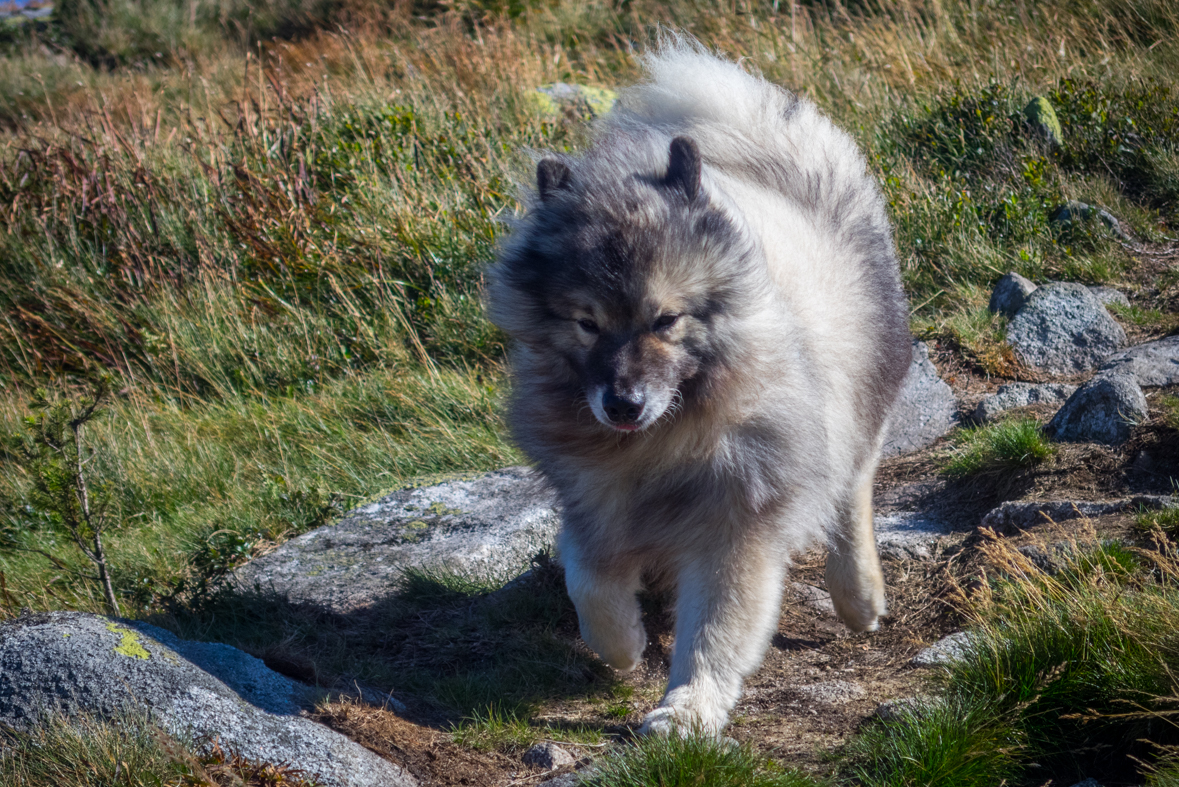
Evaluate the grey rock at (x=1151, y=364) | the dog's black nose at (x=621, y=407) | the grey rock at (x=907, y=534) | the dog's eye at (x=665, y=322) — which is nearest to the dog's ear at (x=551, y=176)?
the dog's eye at (x=665, y=322)

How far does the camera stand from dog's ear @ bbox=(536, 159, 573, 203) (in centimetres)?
297

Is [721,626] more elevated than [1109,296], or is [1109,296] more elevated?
[721,626]

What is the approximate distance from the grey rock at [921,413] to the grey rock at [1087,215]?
6.50 feet

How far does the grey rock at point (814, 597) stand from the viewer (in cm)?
385

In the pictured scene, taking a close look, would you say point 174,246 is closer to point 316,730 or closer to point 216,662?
point 216,662

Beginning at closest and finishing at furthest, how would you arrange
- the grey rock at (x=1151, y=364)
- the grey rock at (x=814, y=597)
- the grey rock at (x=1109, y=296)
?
1. the grey rock at (x=814, y=597)
2. the grey rock at (x=1151, y=364)
3. the grey rock at (x=1109, y=296)

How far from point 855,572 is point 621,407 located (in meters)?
1.50

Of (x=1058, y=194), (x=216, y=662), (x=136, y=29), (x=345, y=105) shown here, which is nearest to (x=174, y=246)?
(x=345, y=105)

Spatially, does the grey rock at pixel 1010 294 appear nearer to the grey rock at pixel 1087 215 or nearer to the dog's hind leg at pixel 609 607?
the grey rock at pixel 1087 215

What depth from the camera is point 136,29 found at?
632 inches

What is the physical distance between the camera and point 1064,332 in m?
5.59

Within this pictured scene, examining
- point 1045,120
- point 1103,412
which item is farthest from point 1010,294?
point 1045,120

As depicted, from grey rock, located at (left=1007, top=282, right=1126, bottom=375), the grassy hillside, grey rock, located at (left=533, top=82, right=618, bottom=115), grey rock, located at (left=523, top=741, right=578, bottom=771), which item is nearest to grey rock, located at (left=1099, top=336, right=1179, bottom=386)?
grey rock, located at (left=1007, top=282, right=1126, bottom=375)

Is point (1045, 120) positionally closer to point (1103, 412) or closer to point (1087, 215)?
point (1087, 215)
